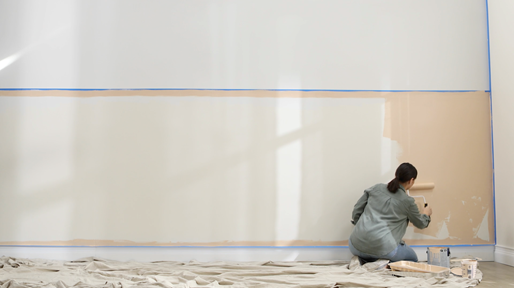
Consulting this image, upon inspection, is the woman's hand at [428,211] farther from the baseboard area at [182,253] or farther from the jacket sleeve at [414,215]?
the baseboard area at [182,253]

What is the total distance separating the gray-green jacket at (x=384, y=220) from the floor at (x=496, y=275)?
0.57 meters

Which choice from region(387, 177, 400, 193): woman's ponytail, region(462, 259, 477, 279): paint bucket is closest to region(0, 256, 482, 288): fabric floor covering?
region(462, 259, 477, 279): paint bucket

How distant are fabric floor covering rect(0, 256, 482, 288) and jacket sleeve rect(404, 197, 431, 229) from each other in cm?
46

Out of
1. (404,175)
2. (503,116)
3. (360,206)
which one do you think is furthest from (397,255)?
(503,116)

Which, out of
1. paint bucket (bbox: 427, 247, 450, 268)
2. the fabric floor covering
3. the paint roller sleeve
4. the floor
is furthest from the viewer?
the paint roller sleeve

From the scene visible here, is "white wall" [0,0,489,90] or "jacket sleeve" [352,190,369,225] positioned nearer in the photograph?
"jacket sleeve" [352,190,369,225]

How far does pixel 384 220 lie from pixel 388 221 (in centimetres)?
3

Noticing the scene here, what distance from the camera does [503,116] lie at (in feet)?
11.1

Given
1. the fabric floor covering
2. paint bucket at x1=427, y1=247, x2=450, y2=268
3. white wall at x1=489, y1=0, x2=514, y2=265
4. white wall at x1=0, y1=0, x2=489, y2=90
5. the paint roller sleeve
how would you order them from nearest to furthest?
the fabric floor covering → paint bucket at x1=427, y1=247, x2=450, y2=268 → white wall at x1=489, y1=0, x2=514, y2=265 → the paint roller sleeve → white wall at x1=0, y1=0, x2=489, y2=90

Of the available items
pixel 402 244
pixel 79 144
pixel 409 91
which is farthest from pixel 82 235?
pixel 409 91

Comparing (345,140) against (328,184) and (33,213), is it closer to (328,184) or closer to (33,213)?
(328,184)

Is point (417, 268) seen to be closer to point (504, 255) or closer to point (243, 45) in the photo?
point (504, 255)

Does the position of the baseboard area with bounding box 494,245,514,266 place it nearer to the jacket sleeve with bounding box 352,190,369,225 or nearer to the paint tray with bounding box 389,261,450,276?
the paint tray with bounding box 389,261,450,276

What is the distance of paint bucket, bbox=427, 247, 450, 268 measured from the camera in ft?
9.30
